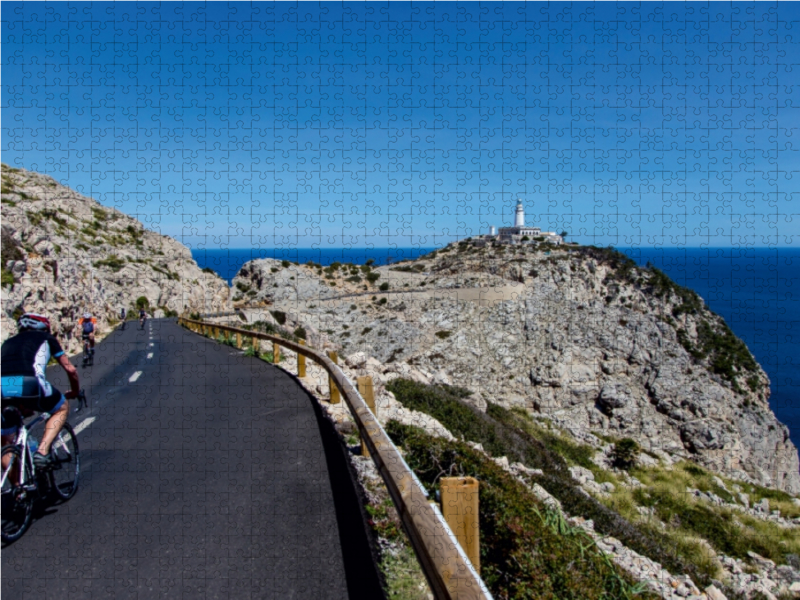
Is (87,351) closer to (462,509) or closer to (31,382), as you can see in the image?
(31,382)

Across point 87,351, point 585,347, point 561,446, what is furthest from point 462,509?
point 585,347

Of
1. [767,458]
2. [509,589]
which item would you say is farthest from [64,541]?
[767,458]

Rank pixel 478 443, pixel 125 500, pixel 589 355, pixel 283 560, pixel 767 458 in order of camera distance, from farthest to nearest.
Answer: pixel 589 355 → pixel 767 458 → pixel 478 443 → pixel 125 500 → pixel 283 560

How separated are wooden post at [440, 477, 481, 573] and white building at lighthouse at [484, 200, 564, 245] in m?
63.1

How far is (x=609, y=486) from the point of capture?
67.8ft

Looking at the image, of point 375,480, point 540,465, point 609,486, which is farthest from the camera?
point 609,486

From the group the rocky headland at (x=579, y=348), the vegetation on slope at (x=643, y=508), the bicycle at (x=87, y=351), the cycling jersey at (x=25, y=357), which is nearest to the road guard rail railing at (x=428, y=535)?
the cycling jersey at (x=25, y=357)

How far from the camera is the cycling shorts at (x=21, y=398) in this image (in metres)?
5.25

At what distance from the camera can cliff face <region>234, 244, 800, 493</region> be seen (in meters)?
43.8

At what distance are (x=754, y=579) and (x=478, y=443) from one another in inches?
234

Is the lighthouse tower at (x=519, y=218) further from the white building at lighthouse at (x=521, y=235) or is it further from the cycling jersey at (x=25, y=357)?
the cycling jersey at (x=25, y=357)

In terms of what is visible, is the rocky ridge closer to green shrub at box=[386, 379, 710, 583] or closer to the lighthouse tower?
green shrub at box=[386, 379, 710, 583]

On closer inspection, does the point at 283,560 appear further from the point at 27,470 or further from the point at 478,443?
the point at 478,443

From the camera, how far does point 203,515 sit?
549cm
